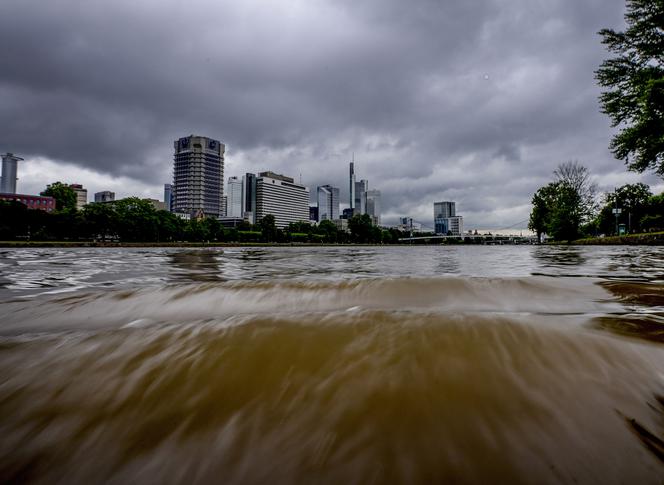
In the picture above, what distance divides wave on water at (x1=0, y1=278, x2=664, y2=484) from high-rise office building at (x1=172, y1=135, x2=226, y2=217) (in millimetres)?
188480

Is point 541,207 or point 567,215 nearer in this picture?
point 567,215

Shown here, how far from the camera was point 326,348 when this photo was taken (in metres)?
2.20

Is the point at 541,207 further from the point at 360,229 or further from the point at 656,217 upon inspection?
the point at 360,229

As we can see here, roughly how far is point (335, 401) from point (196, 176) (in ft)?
654

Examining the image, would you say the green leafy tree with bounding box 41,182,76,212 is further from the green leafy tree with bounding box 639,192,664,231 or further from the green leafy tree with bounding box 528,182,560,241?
the green leafy tree with bounding box 639,192,664,231

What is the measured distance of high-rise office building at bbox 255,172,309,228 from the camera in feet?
600

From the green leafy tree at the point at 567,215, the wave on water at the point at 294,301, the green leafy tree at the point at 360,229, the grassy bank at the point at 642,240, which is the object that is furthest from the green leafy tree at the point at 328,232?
the wave on water at the point at 294,301

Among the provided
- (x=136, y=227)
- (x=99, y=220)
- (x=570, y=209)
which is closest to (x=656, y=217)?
(x=570, y=209)

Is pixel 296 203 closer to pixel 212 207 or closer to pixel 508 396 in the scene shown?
pixel 212 207

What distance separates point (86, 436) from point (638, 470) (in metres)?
2.26

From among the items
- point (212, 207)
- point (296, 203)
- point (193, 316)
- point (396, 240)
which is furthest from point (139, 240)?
point (296, 203)

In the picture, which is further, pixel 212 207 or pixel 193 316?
pixel 212 207

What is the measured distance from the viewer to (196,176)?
18025 centimetres

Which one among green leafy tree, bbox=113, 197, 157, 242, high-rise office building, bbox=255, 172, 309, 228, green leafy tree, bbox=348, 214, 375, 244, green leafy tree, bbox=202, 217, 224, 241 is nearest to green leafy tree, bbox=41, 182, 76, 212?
green leafy tree, bbox=202, 217, 224, 241
